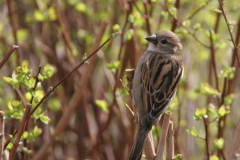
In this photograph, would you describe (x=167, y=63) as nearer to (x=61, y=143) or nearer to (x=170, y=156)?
(x=170, y=156)

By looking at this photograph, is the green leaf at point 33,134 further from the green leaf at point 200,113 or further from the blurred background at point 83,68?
the blurred background at point 83,68

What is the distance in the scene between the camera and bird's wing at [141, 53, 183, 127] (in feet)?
7.77

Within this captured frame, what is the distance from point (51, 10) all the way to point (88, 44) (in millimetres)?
719

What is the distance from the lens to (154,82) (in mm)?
2451

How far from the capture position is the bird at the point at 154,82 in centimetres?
234

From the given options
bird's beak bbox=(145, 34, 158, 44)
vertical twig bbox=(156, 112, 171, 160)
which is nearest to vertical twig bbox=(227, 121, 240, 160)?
vertical twig bbox=(156, 112, 171, 160)

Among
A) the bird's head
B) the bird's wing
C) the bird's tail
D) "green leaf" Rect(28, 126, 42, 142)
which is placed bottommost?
the bird's tail

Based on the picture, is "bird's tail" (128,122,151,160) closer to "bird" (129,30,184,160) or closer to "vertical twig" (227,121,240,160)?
"bird" (129,30,184,160)

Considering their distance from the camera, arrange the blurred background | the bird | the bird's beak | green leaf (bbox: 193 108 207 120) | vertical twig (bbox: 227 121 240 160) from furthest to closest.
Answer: the blurred background < the bird's beak < the bird < green leaf (bbox: 193 108 207 120) < vertical twig (bbox: 227 121 240 160)

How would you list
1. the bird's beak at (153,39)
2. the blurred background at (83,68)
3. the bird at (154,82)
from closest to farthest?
the bird at (154,82) → the bird's beak at (153,39) → the blurred background at (83,68)

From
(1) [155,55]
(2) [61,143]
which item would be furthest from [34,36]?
(1) [155,55]

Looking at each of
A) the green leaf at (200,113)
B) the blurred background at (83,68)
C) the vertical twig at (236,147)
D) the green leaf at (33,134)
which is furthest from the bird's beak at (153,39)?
the green leaf at (33,134)

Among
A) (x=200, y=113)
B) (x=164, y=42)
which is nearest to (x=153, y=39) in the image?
(x=164, y=42)

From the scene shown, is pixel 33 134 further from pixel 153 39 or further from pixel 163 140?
pixel 153 39
